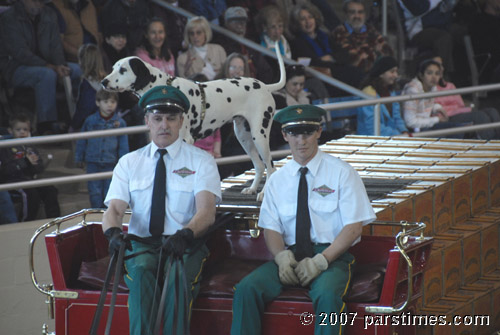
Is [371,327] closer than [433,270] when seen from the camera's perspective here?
Yes

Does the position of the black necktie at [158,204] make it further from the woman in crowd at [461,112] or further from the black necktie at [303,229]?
the woman in crowd at [461,112]

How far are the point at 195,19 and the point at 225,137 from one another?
127 cm

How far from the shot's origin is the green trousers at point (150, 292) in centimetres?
498

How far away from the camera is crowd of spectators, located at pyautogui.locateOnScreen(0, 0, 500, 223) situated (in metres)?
8.59

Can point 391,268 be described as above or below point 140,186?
below

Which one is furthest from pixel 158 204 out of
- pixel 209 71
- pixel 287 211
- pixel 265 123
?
pixel 209 71

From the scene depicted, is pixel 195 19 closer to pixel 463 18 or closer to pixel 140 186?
pixel 140 186

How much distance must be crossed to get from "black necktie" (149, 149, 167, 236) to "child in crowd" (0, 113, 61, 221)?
2885mm

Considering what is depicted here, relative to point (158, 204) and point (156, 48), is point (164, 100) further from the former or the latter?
point (156, 48)

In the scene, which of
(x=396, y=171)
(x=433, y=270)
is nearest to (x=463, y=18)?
(x=396, y=171)

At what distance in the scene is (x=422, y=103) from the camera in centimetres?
984

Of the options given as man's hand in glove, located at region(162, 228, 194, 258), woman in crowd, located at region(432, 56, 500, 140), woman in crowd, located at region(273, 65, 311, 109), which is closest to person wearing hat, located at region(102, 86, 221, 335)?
man's hand in glove, located at region(162, 228, 194, 258)

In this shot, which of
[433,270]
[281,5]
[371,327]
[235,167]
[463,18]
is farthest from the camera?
[463,18]

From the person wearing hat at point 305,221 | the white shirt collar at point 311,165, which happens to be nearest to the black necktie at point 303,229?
the person wearing hat at point 305,221
